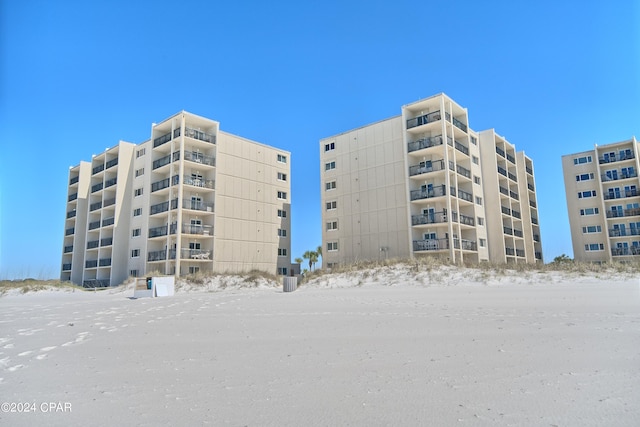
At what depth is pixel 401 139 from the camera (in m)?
41.4

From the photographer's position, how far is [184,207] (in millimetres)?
41156

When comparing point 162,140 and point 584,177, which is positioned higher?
point 162,140

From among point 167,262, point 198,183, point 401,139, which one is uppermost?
point 401,139

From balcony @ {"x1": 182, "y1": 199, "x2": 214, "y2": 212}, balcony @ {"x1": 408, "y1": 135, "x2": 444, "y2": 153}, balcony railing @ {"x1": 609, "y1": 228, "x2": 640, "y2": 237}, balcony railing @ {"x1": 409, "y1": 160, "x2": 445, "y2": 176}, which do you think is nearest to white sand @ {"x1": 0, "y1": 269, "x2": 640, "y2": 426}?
balcony railing @ {"x1": 409, "y1": 160, "x2": 445, "y2": 176}

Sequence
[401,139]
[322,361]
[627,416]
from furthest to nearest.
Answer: [401,139] < [322,361] < [627,416]

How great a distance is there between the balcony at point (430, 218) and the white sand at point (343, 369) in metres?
26.5

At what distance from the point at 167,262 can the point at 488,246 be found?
34929mm

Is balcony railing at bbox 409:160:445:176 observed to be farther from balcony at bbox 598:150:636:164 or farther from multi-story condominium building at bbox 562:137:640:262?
balcony at bbox 598:150:636:164

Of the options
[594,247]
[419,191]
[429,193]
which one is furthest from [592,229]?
[419,191]

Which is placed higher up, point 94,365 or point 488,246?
point 488,246

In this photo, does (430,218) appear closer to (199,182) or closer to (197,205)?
(197,205)

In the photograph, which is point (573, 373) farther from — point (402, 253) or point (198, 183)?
point (198, 183)

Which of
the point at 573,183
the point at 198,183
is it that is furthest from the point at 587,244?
the point at 198,183

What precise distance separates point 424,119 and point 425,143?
2.53 meters
